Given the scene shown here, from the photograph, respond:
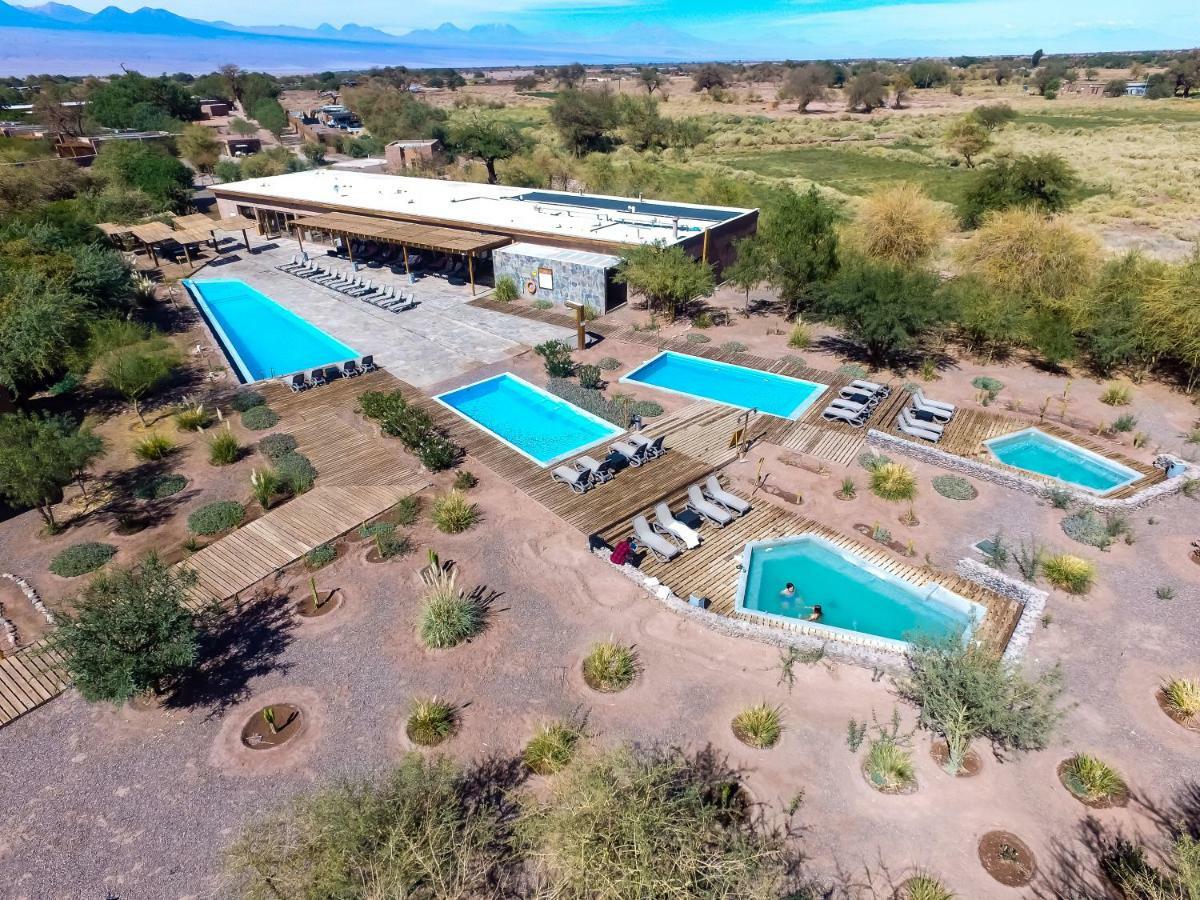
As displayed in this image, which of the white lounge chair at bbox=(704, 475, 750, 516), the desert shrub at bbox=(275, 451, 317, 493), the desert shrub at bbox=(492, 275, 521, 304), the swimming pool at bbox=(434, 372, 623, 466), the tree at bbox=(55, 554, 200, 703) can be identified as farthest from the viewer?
the desert shrub at bbox=(492, 275, 521, 304)

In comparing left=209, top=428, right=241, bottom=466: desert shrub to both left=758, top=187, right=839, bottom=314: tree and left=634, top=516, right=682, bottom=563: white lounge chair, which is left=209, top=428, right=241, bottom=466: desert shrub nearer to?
left=634, top=516, right=682, bottom=563: white lounge chair

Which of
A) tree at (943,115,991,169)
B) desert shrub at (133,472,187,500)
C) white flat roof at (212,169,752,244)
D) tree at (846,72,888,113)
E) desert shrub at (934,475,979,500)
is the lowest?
desert shrub at (934,475,979,500)

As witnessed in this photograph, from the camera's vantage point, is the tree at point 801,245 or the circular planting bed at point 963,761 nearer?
the circular planting bed at point 963,761

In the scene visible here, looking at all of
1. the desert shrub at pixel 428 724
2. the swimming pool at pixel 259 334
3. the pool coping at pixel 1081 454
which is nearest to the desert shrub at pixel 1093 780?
the pool coping at pixel 1081 454

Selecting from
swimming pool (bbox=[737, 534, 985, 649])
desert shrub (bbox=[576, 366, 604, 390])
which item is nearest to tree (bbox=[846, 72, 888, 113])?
desert shrub (bbox=[576, 366, 604, 390])

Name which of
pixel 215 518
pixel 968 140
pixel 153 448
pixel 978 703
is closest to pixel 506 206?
pixel 153 448

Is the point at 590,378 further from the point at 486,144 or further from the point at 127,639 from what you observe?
the point at 486,144

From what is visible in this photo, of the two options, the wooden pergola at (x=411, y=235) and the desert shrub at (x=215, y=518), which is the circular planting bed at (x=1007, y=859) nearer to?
the desert shrub at (x=215, y=518)

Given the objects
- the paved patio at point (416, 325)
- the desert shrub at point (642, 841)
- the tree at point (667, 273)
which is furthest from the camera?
the tree at point (667, 273)
